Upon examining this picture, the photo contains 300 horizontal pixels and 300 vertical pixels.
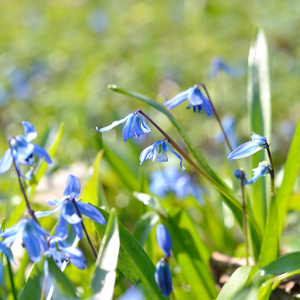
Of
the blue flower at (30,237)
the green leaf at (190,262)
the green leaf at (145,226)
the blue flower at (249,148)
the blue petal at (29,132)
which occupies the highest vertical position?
the blue petal at (29,132)

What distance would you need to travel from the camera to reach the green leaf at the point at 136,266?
5.02 feet

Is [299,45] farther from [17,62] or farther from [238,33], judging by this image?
[17,62]

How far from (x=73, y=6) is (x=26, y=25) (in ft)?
4.38

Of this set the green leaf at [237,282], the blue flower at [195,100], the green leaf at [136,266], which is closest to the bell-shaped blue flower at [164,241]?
the green leaf at [136,266]

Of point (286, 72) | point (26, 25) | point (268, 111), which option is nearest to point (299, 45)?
point (286, 72)

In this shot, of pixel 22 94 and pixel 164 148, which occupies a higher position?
pixel 164 148

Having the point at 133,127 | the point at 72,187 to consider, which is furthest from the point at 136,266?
the point at 133,127

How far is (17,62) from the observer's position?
6410 mm

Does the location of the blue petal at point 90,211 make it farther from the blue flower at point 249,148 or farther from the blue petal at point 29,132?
the blue flower at point 249,148

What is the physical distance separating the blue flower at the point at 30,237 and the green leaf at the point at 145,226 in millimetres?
691

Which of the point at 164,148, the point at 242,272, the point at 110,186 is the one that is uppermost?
the point at 164,148

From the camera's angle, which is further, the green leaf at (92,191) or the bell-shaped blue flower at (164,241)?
the green leaf at (92,191)

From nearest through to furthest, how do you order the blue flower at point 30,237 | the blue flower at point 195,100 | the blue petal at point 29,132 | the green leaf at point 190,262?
the blue flower at point 30,237, the blue petal at point 29,132, the blue flower at point 195,100, the green leaf at point 190,262

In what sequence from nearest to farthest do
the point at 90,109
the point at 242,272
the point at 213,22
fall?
1. the point at 242,272
2. the point at 90,109
3. the point at 213,22
